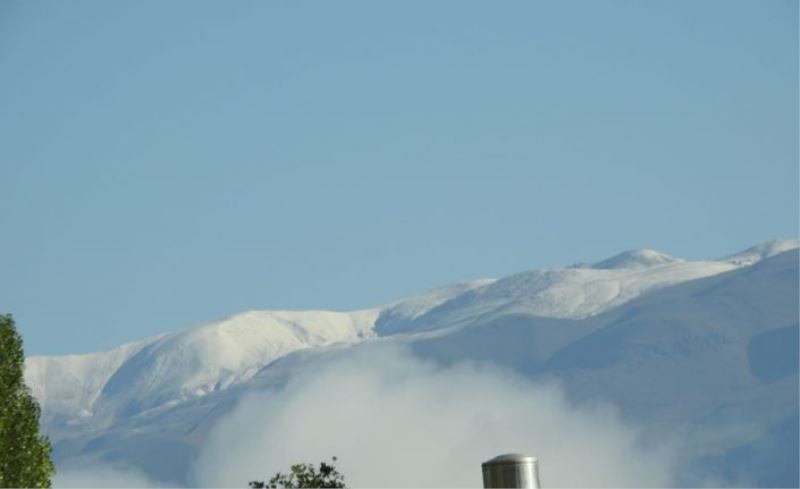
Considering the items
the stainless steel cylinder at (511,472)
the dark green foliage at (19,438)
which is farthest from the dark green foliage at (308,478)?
the stainless steel cylinder at (511,472)

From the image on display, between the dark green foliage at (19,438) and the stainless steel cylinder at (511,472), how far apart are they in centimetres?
4925

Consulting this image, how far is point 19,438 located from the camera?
338 feet

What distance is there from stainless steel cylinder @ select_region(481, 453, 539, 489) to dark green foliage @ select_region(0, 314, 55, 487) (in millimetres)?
→ 49254

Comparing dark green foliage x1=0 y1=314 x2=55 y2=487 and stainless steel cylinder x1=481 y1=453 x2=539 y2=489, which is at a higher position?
dark green foliage x1=0 y1=314 x2=55 y2=487

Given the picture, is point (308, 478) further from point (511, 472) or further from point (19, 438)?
point (511, 472)

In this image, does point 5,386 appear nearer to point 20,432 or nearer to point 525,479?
point 20,432

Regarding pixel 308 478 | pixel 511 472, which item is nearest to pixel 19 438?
pixel 308 478

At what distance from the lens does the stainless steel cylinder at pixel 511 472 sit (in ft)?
165

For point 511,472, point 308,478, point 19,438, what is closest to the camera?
point 511,472

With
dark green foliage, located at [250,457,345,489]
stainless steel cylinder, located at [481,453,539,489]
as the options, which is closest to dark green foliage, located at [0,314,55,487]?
dark green foliage, located at [250,457,345,489]

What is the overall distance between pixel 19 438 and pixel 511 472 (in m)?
59.0

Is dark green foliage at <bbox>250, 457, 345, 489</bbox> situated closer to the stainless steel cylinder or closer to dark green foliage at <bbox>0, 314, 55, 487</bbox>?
dark green foliage at <bbox>0, 314, 55, 487</bbox>

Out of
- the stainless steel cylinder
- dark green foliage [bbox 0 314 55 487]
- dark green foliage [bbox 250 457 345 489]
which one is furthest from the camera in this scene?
dark green foliage [bbox 250 457 345 489]

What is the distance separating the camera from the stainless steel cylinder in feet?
165
